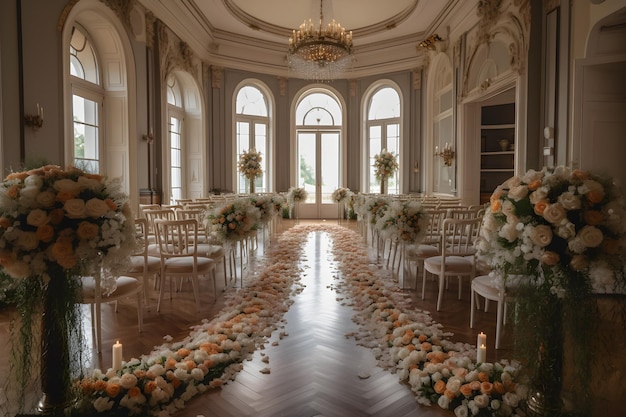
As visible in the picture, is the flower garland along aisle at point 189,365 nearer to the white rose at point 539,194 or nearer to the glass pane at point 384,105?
the white rose at point 539,194

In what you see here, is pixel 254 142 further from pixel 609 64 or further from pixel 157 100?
pixel 609 64

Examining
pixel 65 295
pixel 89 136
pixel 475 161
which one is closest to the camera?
pixel 65 295

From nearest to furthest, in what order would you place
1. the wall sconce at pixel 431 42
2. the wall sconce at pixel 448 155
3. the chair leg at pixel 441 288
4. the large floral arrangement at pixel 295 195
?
the chair leg at pixel 441 288 → the wall sconce at pixel 448 155 → the wall sconce at pixel 431 42 → the large floral arrangement at pixel 295 195

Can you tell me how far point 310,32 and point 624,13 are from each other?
16.3ft

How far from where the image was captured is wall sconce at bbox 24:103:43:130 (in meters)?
5.07

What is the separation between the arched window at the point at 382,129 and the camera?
43.7 ft

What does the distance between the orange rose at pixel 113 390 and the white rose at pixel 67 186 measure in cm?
114

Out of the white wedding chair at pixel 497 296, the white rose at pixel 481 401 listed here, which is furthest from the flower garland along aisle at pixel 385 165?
the white rose at pixel 481 401

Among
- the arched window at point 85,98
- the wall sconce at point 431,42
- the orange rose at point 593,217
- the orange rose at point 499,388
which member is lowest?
the orange rose at point 499,388

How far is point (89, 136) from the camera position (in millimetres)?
7191

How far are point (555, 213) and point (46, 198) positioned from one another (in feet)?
7.99

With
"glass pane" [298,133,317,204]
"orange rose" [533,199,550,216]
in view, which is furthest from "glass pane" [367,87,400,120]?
"orange rose" [533,199,550,216]

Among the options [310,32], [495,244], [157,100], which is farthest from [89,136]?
[495,244]

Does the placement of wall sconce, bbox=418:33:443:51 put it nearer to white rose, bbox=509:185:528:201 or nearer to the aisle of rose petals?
the aisle of rose petals
